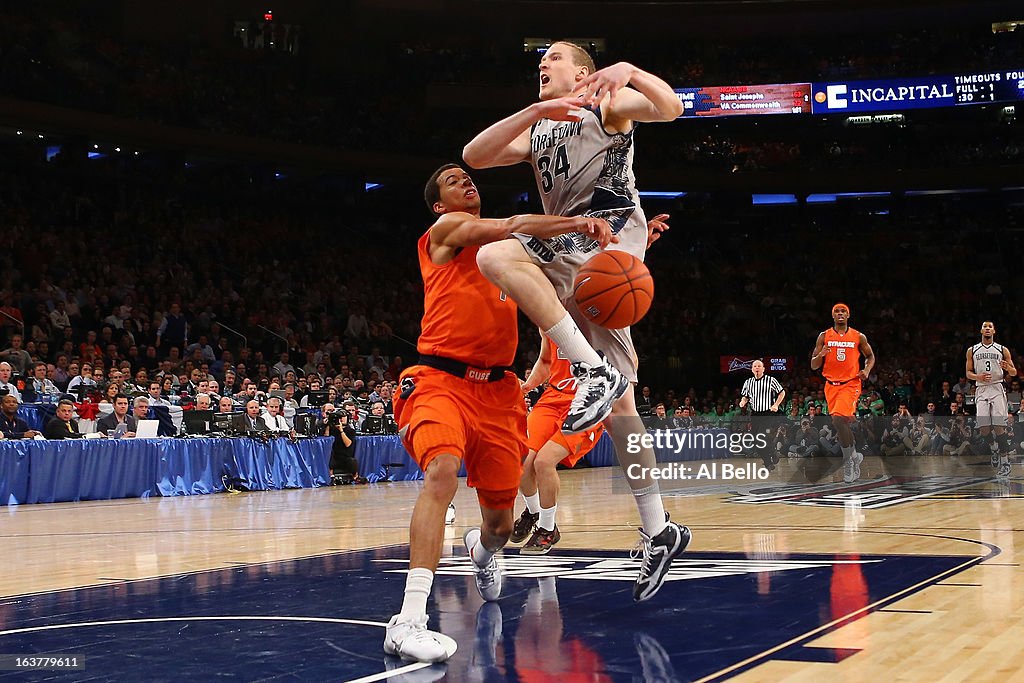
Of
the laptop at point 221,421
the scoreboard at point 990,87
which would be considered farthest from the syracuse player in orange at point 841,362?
the scoreboard at point 990,87

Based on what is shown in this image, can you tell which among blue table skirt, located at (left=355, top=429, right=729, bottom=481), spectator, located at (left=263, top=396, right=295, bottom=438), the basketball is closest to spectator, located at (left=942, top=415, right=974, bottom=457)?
blue table skirt, located at (left=355, top=429, right=729, bottom=481)

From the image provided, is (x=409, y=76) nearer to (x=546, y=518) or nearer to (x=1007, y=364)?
(x=1007, y=364)

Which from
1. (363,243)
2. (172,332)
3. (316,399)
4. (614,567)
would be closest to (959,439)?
(316,399)

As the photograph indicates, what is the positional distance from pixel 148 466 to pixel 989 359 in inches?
412

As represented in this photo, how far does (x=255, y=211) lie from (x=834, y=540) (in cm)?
2153

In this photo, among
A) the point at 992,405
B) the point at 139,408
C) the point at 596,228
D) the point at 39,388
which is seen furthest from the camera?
the point at 39,388

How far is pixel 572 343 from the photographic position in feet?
15.7

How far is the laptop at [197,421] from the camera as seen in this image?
582 inches

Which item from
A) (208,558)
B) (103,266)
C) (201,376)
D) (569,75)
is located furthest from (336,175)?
(569,75)

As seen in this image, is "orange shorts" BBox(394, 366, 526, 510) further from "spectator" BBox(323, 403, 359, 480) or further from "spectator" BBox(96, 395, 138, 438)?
"spectator" BBox(323, 403, 359, 480)

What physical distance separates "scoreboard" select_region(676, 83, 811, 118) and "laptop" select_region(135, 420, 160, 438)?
→ 2038 cm

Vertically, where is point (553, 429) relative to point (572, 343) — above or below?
below

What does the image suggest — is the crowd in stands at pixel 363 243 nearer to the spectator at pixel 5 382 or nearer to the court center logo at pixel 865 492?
the spectator at pixel 5 382

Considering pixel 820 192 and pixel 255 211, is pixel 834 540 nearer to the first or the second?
pixel 255 211
